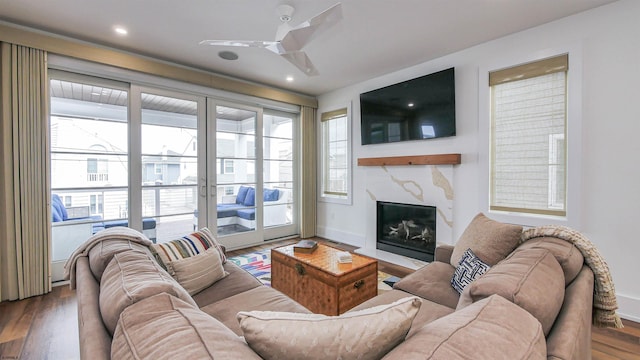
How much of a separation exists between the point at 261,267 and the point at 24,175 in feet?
8.08

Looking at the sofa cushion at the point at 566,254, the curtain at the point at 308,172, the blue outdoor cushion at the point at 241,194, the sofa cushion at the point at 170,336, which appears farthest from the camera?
the curtain at the point at 308,172

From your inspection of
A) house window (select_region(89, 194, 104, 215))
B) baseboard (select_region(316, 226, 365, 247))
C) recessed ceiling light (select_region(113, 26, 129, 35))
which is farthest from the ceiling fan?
baseboard (select_region(316, 226, 365, 247))

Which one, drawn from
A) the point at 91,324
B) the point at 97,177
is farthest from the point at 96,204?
the point at 91,324

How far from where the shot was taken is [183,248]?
1855mm

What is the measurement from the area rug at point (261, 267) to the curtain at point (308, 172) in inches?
40.5

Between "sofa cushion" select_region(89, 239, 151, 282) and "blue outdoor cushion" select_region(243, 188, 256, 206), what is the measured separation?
2786 millimetres

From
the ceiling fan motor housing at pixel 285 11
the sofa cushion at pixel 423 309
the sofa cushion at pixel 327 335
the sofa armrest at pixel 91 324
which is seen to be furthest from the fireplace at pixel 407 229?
the sofa armrest at pixel 91 324

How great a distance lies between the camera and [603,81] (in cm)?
233

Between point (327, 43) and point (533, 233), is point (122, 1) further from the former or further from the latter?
point (533, 233)

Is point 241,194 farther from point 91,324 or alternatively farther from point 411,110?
point 91,324

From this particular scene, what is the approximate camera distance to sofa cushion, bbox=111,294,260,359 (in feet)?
2.02

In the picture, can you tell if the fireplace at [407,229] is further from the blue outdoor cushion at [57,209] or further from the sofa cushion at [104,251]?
the blue outdoor cushion at [57,209]

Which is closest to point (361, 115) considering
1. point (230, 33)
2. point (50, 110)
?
point (230, 33)

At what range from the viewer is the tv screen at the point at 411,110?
127 inches
